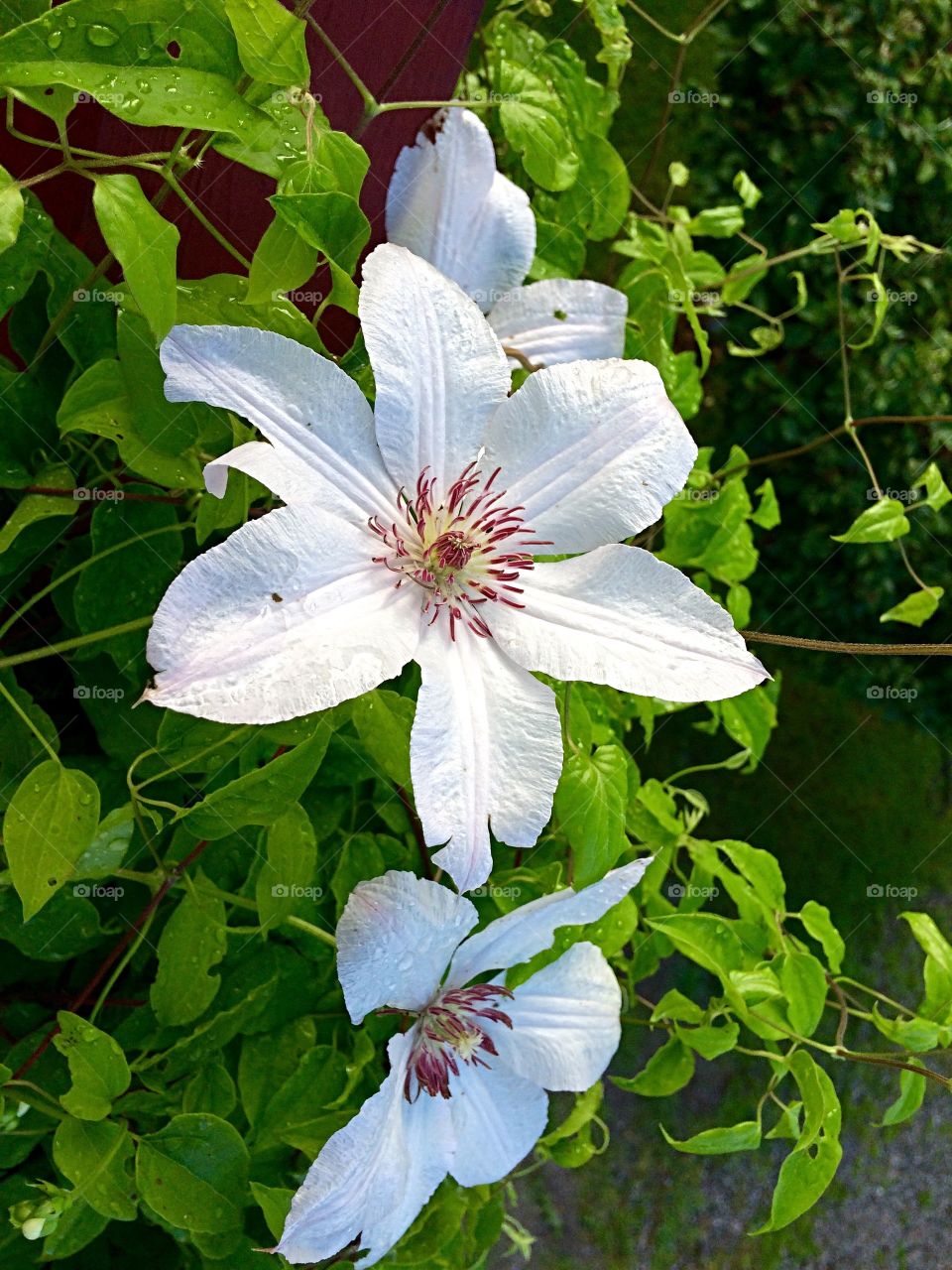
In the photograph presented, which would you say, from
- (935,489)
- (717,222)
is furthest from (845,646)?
(717,222)

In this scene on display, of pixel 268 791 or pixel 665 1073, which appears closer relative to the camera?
pixel 268 791

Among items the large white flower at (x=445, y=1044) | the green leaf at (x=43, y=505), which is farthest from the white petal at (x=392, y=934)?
the green leaf at (x=43, y=505)

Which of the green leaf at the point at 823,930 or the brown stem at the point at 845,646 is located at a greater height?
the brown stem at the point at 845,646

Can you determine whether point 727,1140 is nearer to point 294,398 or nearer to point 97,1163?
point 97,1163

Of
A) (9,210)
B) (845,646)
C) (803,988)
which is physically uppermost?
(9,210)

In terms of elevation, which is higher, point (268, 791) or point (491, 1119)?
point (268, 791)

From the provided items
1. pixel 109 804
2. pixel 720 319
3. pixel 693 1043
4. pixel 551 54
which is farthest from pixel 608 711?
pixel 720 319

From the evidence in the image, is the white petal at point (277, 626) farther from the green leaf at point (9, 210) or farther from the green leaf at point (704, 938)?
the green leaf at point (704, 938)
